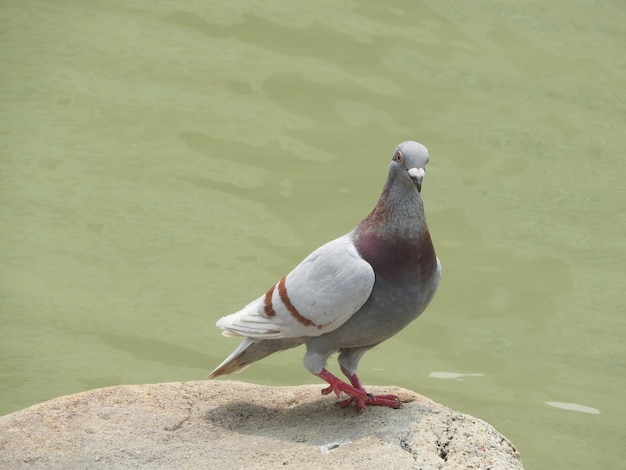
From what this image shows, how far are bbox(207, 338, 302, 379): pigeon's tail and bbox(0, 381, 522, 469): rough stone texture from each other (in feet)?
0.68

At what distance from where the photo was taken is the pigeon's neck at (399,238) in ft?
15.6

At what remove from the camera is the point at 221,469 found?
184 inches

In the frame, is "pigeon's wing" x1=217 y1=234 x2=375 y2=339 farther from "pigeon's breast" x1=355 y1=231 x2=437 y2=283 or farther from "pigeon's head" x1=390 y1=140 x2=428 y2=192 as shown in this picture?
"pigeon's head" x1=390 y1=140 x2=428 y2=192

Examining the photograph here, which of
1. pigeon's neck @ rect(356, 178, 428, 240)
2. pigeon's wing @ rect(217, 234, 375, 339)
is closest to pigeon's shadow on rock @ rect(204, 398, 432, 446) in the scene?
pigeon's wing @ rect(217, 234, 375, 339)

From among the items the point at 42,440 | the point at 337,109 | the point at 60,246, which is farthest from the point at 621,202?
the point at 42,440

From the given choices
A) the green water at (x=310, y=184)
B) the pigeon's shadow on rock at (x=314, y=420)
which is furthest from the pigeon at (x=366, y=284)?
the green water at (x=310, y=184)

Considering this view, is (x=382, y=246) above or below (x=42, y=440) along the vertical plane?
above

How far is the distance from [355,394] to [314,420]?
254mm

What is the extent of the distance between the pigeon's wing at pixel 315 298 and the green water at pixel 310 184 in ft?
8.37

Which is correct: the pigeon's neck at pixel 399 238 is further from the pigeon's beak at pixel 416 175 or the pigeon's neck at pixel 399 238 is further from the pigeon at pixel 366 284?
the pigeon's beak at pixel 416 175

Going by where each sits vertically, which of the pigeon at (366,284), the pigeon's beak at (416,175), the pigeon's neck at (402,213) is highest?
the pigeon's beak at (416,175)

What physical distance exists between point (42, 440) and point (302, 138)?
5.34 metres

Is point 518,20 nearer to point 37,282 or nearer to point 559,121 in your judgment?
point 559,121

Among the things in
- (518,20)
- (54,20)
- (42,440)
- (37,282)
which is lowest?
(37,282)
